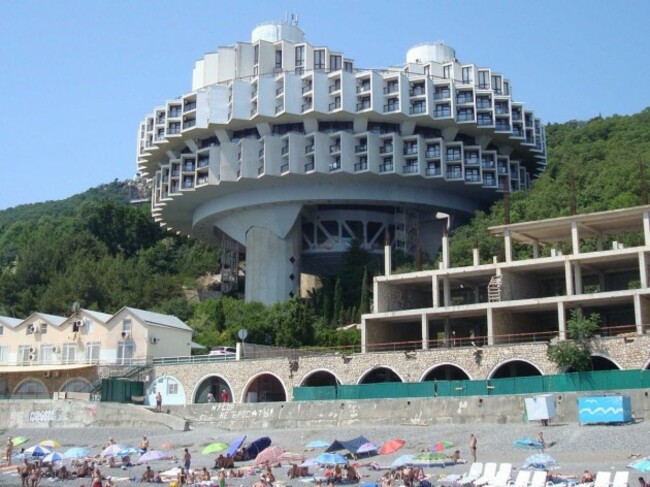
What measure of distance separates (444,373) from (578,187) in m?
28.7

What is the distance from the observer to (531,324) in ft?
175

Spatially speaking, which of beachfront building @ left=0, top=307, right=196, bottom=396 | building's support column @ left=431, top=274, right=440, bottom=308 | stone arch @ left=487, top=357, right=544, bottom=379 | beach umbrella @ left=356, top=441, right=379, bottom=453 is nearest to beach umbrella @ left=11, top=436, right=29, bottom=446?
beachfront building @ left=0, top=307, right=196, bottom=396

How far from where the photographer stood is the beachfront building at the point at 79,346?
2138 inches

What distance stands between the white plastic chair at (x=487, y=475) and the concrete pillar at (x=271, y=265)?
49486 millimetres

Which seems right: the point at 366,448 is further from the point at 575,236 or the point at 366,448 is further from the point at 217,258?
the point at 217,258

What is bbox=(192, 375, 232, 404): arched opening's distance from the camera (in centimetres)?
5142

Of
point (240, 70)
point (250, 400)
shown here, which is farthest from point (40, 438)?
point (240, 70)

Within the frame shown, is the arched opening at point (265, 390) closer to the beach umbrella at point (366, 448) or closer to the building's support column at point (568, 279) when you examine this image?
the building's support column at point (568, 279)

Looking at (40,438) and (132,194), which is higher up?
(132,194)

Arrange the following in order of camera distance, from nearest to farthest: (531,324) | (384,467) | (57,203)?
(384,467) < (531,324) < (57,203)

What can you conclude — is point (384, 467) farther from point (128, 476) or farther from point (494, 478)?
point (128, 476)

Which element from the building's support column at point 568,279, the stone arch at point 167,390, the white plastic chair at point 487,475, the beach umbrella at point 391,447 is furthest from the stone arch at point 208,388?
the white plastic chair at point 487,475

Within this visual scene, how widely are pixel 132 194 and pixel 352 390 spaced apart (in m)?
103

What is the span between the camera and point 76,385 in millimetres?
54531
